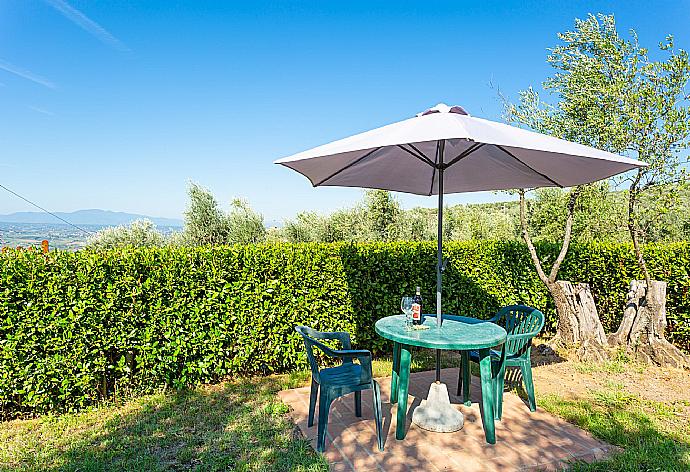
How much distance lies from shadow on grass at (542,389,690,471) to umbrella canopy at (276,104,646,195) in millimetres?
2231

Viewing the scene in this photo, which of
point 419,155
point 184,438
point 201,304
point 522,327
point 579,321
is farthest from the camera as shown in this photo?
point 579,321

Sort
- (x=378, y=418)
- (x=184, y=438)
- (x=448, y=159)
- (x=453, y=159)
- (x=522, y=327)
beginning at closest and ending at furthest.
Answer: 1. (x=378, y=418)
2. (x=184, y=438)
3. (x=453, y=159)
4. (x=522, y=327)
5. (x=448, y=159)

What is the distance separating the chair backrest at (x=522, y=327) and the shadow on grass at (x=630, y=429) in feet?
2.18

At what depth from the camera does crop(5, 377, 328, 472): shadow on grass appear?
10.7 ft

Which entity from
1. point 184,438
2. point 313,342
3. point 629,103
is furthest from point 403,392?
point 629,103

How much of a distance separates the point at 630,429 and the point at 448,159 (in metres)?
3.04

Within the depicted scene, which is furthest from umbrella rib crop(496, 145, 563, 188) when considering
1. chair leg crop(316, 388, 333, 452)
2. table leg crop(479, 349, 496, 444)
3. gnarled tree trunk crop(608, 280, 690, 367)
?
gnarled tree trunk crop(608, 280, 690, 367)

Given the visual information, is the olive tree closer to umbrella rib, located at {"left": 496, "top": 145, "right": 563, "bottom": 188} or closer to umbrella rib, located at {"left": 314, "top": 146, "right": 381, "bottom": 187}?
umbrella rib, located at {"left": 496, "top": 145, "right": 563, "bottom": 188}

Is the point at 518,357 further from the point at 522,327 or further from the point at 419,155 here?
the point at 419,155

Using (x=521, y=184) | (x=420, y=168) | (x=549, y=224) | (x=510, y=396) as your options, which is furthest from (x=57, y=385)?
(x=549, y=224)

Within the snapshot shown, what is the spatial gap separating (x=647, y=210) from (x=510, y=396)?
360cm

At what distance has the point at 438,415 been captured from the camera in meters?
3.75

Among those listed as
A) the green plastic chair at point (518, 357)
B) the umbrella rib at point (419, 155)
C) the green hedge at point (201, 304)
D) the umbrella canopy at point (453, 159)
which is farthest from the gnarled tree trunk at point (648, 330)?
the umbrella rib at point (419, 155)

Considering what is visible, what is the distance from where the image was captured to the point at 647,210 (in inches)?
241
